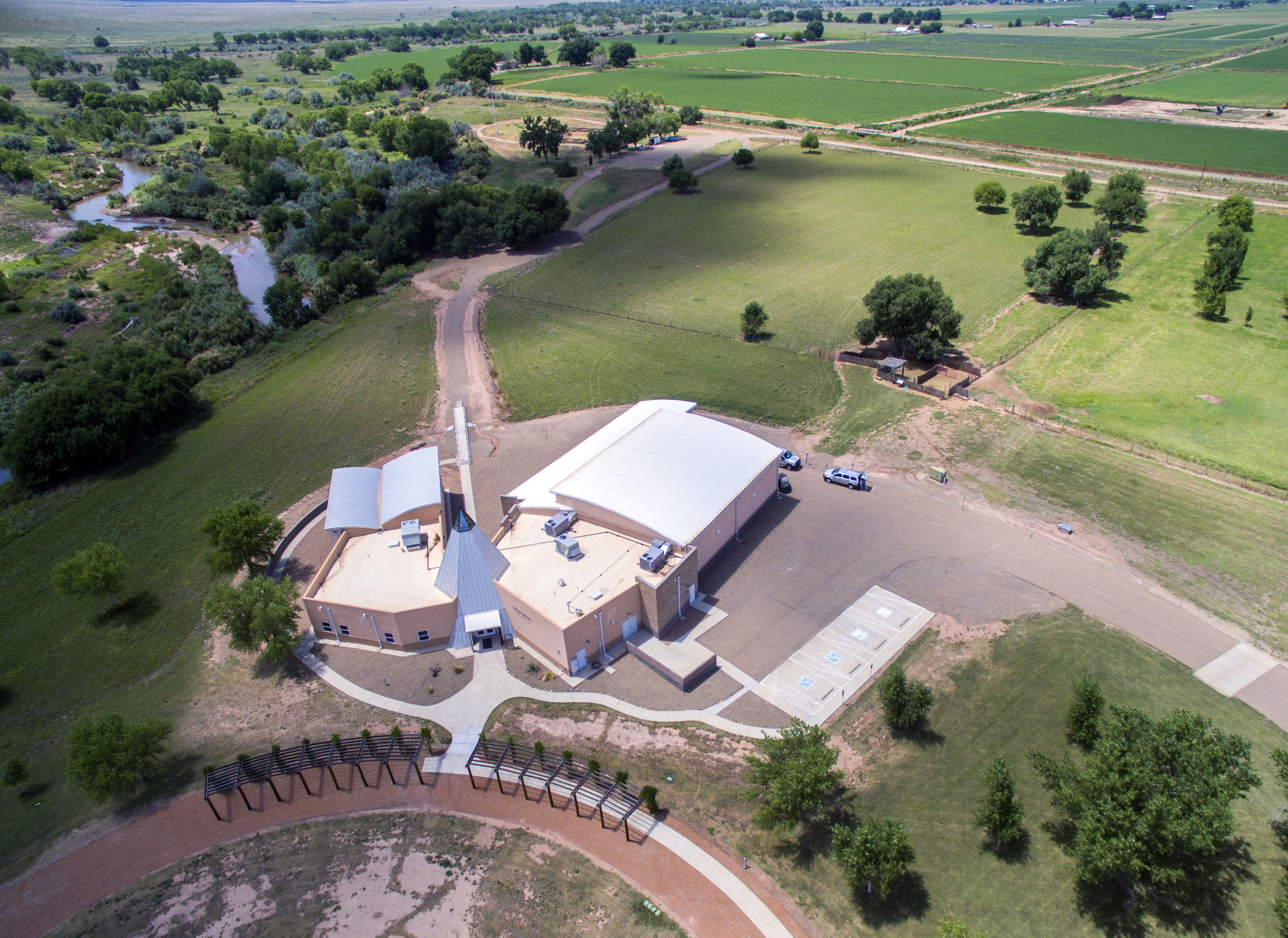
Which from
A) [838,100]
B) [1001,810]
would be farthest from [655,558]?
[838,100]

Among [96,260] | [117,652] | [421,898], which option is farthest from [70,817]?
[96,260]

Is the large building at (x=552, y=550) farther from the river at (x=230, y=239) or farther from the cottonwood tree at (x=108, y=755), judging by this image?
the river at (x=230, y=239)

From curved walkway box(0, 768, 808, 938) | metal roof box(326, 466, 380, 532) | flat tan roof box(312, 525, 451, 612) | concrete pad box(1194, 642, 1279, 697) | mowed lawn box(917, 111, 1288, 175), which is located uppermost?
mowed lawn box(917, 111, 1288, 175)

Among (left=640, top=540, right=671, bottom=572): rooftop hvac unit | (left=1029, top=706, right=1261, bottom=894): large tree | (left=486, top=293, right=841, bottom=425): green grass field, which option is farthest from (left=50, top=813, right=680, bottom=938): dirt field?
(left=486, top=293, right=841, bottom=425): green grass field

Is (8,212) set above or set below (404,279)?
above

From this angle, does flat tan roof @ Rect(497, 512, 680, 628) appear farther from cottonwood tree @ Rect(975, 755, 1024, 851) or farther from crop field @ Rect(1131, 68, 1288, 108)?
crop field @ Rect(1131, 68, 1288, 108)

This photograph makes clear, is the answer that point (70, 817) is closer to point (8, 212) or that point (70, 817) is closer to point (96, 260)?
point (96, 260)
